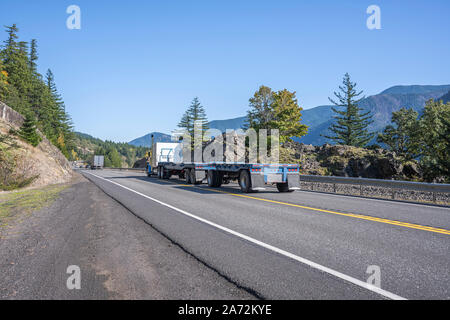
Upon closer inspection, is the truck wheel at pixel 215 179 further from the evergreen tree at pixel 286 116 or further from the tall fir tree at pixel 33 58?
the tall fir tree at pixel 33 58

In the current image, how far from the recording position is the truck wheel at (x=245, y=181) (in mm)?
13186

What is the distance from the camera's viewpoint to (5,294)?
3027mm

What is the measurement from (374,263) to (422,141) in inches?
2189

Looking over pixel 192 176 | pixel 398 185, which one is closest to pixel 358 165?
pixel 398 185

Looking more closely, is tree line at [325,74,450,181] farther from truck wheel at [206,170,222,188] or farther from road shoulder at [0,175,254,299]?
road shoulder at [0,175,254,299]

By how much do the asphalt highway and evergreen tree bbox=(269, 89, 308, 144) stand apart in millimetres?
37275

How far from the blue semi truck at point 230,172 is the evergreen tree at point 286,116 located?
79.5ft

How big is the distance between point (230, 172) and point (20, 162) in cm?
1656

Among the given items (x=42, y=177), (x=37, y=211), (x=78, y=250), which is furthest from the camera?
(x=42, y=177)

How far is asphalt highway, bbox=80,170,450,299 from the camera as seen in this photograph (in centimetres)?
318

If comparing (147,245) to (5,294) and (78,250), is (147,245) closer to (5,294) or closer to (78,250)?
(78,250)

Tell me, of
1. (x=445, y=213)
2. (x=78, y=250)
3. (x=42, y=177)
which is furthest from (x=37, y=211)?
(x=42, y=177)

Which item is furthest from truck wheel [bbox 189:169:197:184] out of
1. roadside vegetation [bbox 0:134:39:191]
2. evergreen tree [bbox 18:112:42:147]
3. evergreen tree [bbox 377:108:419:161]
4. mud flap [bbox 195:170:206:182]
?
evergreen tree [bbox 377:108:419:161]

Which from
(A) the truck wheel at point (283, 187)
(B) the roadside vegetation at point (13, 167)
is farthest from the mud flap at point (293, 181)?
(B) the roadside vegetation at point (13, 167)
